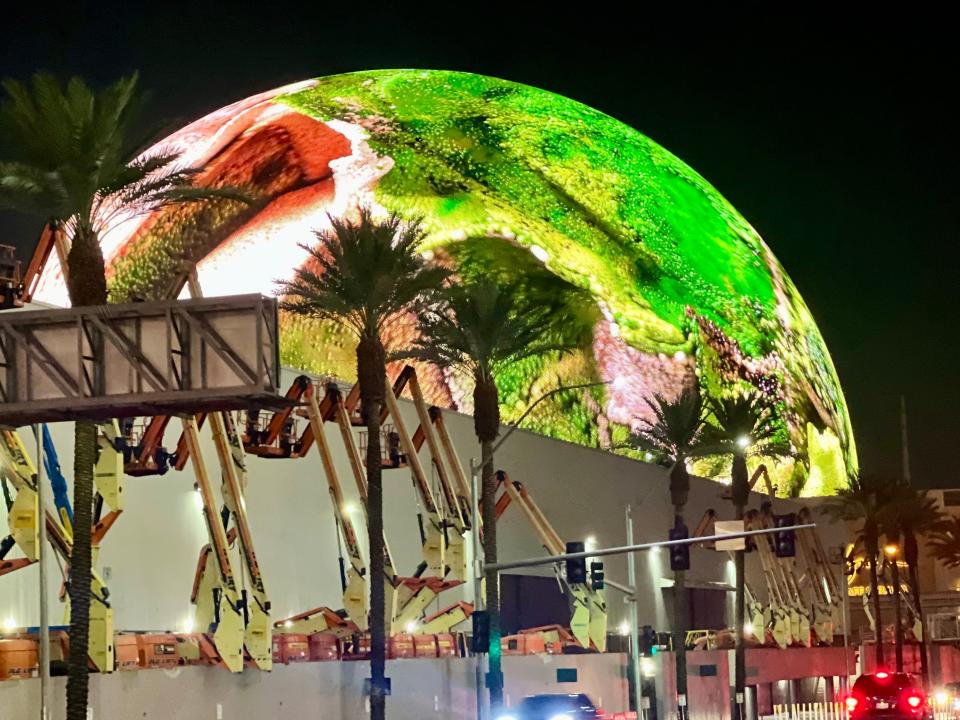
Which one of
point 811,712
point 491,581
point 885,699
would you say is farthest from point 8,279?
point 811,712

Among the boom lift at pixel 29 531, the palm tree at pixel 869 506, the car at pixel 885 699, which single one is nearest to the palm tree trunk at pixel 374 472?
the boom lift at pixel 29 531

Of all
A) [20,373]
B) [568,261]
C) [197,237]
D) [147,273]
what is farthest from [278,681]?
[568,261]

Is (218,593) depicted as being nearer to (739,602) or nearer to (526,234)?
(739,602)

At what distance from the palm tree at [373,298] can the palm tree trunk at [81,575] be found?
10324 millimetres

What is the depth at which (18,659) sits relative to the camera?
31578 mm

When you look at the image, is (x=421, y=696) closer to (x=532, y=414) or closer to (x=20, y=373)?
(x=20, y=373)

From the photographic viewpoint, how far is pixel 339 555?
161ft

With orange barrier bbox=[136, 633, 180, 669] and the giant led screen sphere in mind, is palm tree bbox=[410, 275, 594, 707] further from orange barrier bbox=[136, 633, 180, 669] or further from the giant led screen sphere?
the giant led screen sphere

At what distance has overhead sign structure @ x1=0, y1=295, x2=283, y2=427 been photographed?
2173 centimetres

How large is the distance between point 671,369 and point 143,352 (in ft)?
202

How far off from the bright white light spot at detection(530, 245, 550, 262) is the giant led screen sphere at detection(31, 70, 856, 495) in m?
0.12

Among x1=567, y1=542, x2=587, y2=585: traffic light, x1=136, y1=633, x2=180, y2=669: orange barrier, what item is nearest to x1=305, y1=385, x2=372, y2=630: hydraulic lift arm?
x1=567, y1=542, x2=587, y2=585: traffic light

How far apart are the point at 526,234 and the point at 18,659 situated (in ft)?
167

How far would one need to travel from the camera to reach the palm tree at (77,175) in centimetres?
2823
